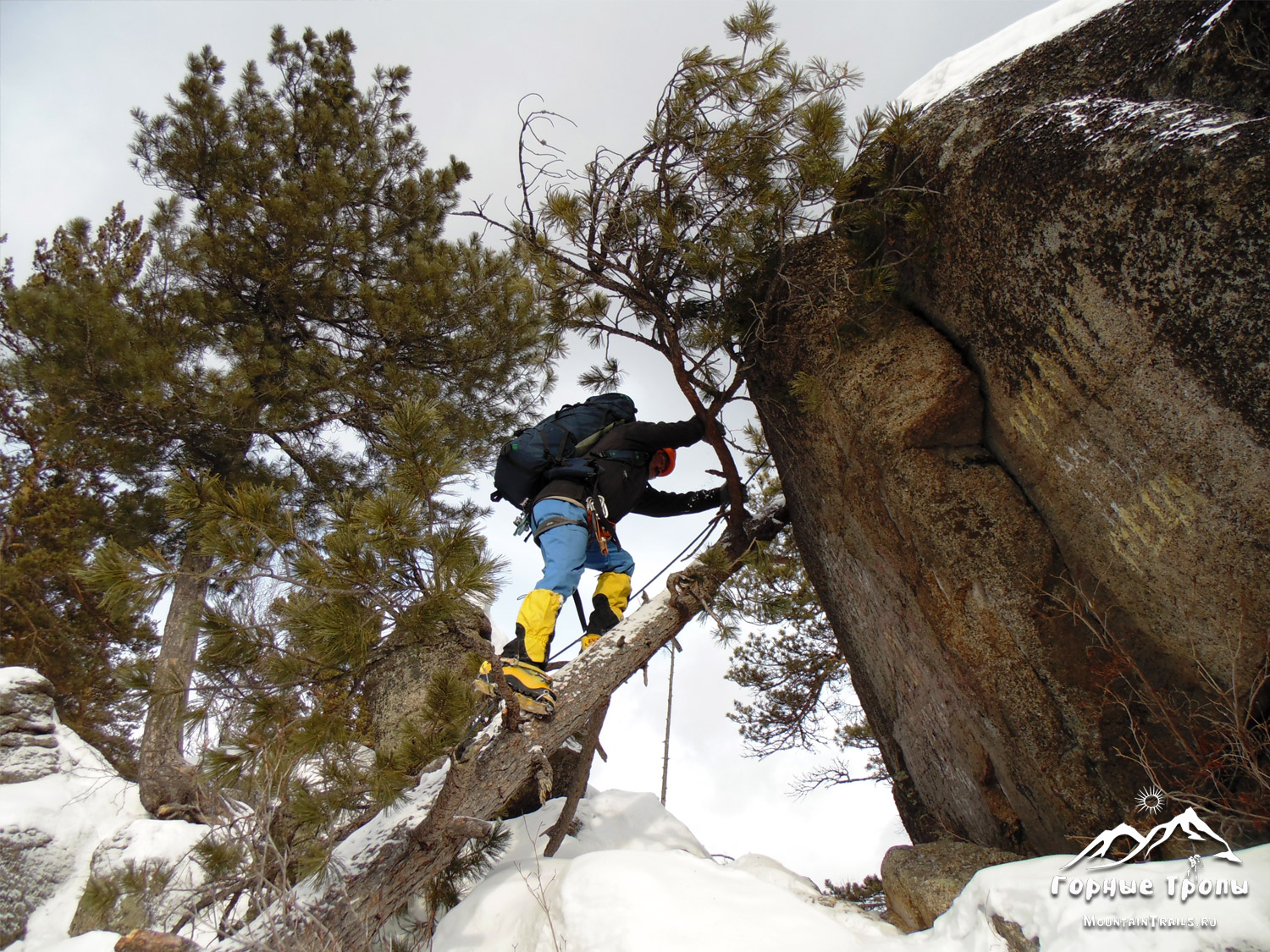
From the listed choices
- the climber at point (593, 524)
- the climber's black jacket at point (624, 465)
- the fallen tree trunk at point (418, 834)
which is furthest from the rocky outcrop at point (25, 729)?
the climber's black jacket at point (624, 465)

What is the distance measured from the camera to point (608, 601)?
15.3 ft

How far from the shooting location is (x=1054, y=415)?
319cm

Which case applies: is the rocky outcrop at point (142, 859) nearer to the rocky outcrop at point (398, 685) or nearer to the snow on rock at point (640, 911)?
the rocky outcrop at point (398, 685)

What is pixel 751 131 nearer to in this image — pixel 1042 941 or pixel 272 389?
pixel 1042 941

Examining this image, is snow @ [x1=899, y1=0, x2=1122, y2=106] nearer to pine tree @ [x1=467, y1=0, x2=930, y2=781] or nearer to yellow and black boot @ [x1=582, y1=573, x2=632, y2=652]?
pine tree @ [x1=467, y1=0, x2=930, y2=781]

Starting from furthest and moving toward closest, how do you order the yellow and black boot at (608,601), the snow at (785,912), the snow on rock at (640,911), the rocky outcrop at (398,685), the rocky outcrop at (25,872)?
the rocky outcrop at (25,872) → the rocky outcrop at (398,685) → the yellow and black boot at (608,601) → the snow on rock at (640,911) → the snow at (785,912)

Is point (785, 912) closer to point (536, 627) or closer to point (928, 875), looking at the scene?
point (928, 875)

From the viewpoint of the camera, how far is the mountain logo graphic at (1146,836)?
2.58 m

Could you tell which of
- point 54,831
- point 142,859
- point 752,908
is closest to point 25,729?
point 54,831

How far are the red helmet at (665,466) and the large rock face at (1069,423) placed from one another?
927 mm

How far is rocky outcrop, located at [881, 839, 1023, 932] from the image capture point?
3.18 metres

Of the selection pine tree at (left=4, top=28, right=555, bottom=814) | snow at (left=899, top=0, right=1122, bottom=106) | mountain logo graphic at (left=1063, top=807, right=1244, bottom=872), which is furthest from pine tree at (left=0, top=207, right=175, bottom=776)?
snow at (left=899, top=0, right=1122, bottom=106)

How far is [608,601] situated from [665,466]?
3.36 ft

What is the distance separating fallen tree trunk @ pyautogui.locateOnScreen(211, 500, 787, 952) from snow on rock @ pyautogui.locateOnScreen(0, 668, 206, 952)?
332cm
